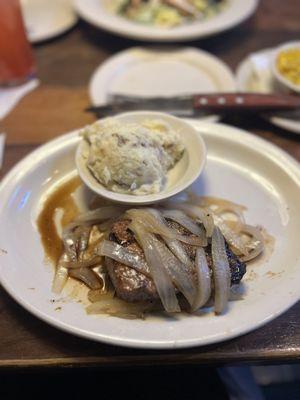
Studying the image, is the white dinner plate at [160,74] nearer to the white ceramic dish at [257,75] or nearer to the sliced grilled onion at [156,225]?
the white ceramic dish at [257,75]

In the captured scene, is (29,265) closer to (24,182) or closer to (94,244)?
(94,244)

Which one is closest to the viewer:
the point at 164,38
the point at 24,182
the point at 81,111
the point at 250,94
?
the point at 24,182

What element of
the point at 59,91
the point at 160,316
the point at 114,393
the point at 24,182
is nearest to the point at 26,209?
the point at 24,182

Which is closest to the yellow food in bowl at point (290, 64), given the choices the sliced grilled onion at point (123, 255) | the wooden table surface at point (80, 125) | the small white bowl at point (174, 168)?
the wooden table surface at point (80, 125)

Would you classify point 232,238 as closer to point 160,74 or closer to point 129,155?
point 129,155

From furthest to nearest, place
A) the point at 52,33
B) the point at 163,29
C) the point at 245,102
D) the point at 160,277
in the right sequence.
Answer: the point at 52,33
the point at 163,29
the point at 245,102
the point at 160,277

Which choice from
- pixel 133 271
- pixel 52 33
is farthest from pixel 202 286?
pixel 52 33
